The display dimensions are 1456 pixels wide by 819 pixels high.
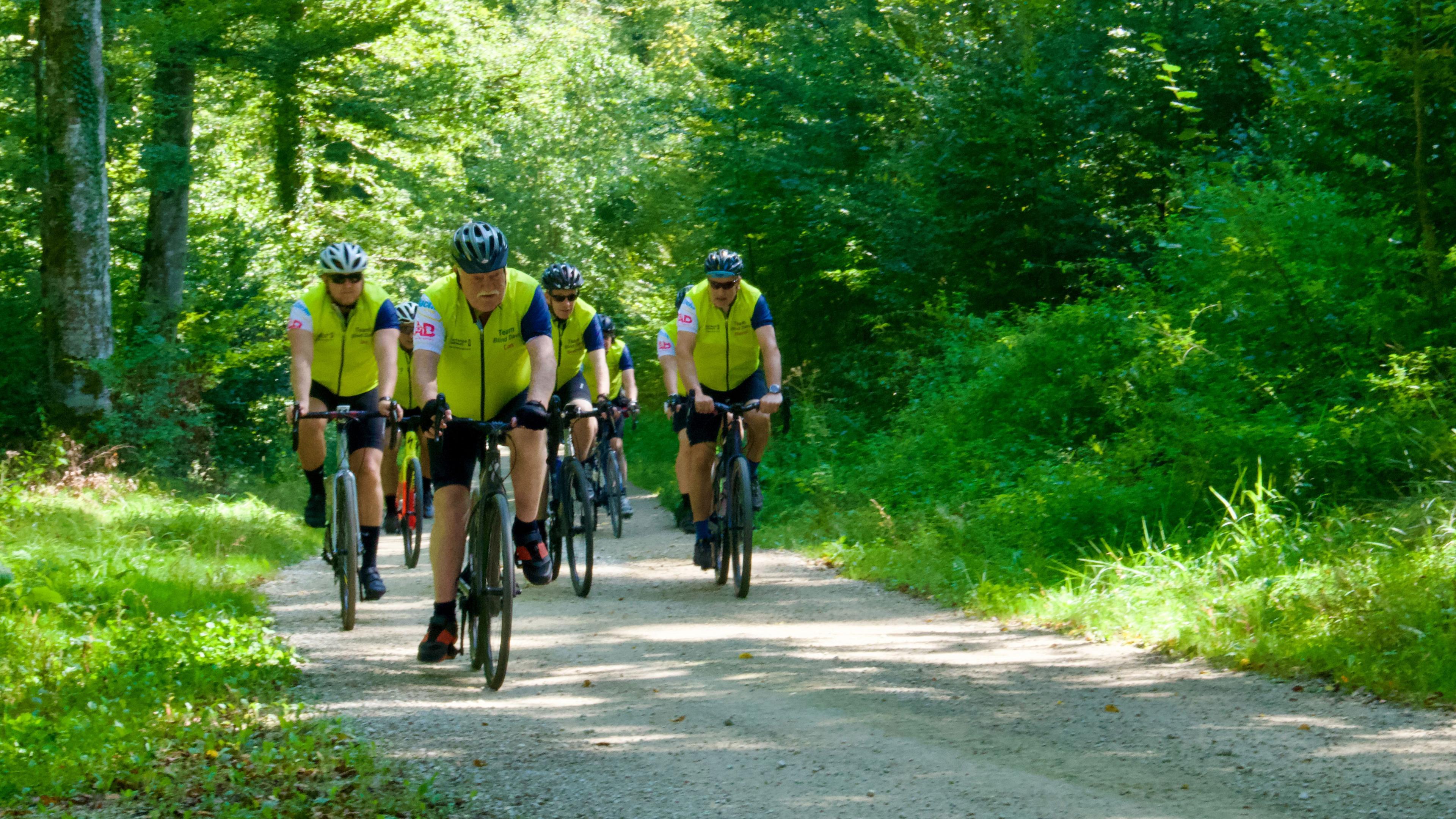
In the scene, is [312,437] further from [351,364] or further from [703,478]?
[703,478]

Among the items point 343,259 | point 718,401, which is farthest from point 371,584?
point 718,401

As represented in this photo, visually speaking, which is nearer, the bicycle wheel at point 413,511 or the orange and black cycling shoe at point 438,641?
the orange and black cycling shoe at point 438,641

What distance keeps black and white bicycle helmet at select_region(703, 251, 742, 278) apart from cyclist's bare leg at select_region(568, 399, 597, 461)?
5.81ft

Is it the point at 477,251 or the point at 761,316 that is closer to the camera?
the point at 477,251

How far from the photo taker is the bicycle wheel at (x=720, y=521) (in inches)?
353

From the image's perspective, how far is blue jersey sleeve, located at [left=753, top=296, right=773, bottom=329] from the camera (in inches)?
352

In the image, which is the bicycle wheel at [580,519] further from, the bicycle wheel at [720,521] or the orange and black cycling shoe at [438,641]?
the orange and black cycling shoe at [438,641]

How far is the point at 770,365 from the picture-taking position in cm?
880

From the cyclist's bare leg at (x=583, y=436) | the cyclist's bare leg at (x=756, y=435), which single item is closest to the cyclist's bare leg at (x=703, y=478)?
the cyclist's bare leg at (x=756, y=435)

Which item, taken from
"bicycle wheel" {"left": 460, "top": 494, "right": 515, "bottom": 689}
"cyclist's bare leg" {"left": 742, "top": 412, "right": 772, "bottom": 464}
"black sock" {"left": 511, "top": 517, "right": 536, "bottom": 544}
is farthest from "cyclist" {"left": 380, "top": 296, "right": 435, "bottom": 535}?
"bicycle wheel" {"left": 460, "top": 494, "right": 515, "bottom": 689}

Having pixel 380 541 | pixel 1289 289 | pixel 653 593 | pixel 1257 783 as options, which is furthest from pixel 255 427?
pixel 1257 783

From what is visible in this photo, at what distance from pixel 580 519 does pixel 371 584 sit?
1.94 m

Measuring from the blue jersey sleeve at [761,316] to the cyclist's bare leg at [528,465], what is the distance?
288 centimetres

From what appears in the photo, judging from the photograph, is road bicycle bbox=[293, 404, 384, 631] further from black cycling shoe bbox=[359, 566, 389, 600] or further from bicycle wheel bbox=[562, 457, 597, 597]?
bicycle wheel bbox=[562, 457, 597, 597]
